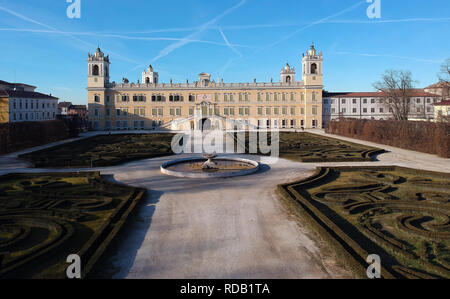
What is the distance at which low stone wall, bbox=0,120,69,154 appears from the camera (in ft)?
103

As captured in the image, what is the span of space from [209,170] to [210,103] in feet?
160

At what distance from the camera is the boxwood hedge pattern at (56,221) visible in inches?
337

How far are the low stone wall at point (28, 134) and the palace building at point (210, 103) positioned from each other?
859 inches

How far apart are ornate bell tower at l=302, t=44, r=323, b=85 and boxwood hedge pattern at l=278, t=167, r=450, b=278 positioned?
50025 millimetres

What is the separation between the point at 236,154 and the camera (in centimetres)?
2900

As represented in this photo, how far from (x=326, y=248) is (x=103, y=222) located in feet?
22.6

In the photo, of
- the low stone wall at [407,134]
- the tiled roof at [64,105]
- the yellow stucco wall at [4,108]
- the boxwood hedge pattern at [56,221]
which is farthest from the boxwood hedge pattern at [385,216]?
the tiled roof at [64,105]

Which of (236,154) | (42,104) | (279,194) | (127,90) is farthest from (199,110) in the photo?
(279,194)

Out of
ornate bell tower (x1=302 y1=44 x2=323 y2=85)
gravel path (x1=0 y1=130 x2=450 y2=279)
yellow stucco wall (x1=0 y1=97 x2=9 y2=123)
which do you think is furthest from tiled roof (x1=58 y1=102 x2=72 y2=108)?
gravel path (x1=0 y1=130 x2=450 y2=279)

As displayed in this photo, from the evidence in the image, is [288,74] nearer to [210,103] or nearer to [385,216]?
[210,103]
